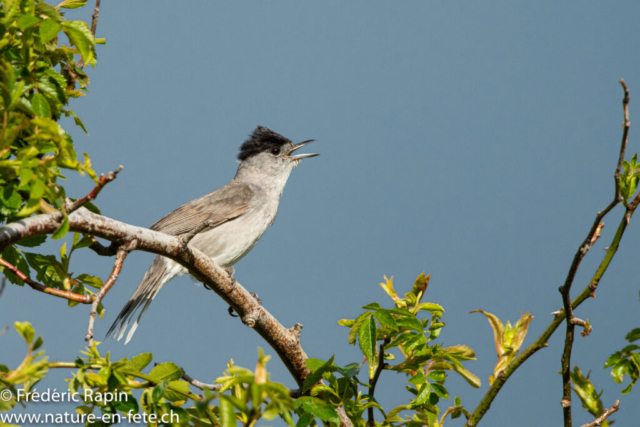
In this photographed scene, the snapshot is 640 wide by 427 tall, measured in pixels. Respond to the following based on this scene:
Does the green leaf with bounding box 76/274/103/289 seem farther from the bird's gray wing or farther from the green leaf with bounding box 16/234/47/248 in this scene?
the bird's gray wing

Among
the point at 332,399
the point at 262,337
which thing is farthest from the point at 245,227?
the point at 332,399

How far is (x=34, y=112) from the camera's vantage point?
2.12 m

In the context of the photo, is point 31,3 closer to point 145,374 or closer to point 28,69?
point 28,69

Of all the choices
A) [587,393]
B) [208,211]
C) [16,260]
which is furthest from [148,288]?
[587,393]

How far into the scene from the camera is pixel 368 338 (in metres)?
2.59

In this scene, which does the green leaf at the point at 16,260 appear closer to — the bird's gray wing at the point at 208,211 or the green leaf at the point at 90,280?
the green leaf at the point at 90,280

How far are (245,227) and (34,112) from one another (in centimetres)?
423

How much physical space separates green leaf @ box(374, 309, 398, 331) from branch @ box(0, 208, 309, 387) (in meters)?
1.02

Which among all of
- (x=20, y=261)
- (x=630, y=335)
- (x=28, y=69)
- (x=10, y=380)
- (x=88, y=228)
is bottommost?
(x=630, y=335)

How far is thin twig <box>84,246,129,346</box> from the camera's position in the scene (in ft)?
7.05

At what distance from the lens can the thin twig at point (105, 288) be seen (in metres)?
2.15

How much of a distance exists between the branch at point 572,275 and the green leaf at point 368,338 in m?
0.76

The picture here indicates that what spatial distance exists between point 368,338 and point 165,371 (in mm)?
843

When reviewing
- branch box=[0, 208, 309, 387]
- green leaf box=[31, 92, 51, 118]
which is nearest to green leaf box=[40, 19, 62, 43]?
green leaf box=[31, 92, 51, 118]
